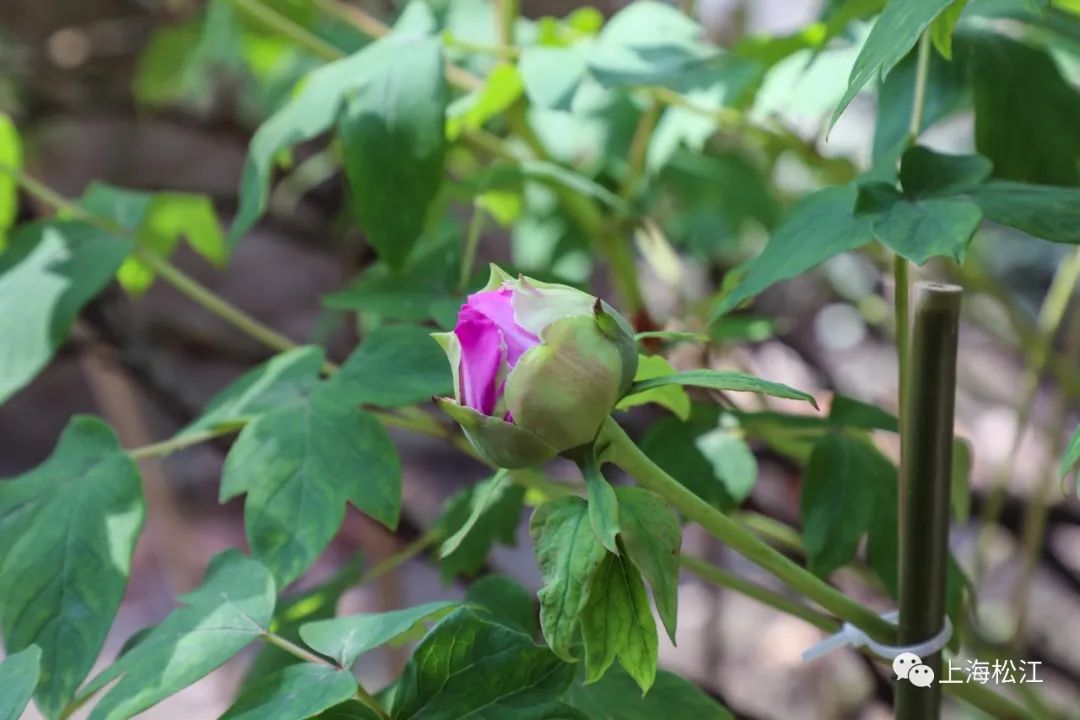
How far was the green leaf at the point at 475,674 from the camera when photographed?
0.95 ft

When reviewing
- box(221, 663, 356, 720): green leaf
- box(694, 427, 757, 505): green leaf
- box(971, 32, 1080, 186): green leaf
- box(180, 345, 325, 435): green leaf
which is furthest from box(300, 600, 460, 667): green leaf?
box(971, 32, 1080, 186): green leaf

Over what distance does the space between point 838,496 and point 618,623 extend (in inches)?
8.2

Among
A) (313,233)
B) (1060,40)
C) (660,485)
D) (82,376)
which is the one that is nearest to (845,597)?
(660,485)

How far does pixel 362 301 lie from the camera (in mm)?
473

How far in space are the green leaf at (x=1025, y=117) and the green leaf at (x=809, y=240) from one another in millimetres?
127

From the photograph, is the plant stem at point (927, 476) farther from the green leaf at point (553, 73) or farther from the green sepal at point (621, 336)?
the green leaf at point (553, 73)

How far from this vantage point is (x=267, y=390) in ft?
1.37

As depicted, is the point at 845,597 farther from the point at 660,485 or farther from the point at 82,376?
the point at 82,376

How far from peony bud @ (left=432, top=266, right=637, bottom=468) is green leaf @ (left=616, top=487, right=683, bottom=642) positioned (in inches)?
0.9

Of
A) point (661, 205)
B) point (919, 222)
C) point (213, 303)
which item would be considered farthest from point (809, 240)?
point (661, 205)

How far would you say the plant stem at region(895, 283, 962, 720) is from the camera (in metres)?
0.29

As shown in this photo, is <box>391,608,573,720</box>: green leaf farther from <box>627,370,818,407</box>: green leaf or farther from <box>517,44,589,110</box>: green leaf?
<box>517,44,589,110</box>: green leaf

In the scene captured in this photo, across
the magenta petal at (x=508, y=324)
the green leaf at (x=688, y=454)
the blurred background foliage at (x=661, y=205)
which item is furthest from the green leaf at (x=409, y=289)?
the magenta petal at (x=508, y=324)

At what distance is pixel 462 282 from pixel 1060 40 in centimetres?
32
